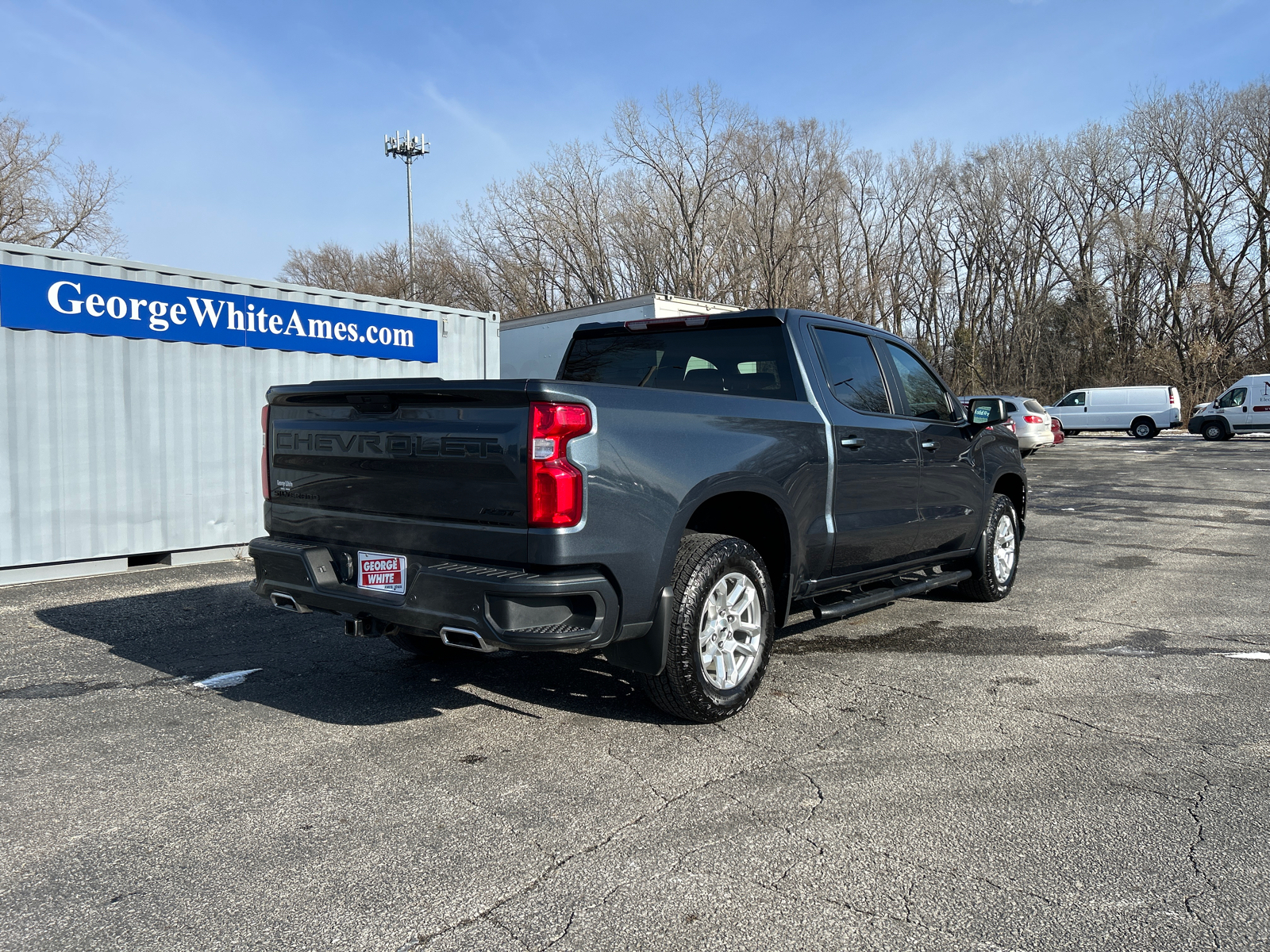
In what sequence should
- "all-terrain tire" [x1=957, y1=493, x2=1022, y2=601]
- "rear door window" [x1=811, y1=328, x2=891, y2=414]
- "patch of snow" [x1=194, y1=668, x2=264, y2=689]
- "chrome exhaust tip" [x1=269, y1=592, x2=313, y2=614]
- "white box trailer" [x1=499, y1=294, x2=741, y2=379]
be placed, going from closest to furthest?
"chrome exhaust tip" [x1=269, y1=592, x2=313, y2=614]
"patch of snow" [x1=194, y1=668, x2=264, y2=689]
"rear door window" [x1=811, y1=328, x2=891, y2=414]
"all-terrain tire" [x1=957, y1=493, x2=1022, y2=601]
"white box trailer" [x1=499, y1=294, x2=741, y2=379]

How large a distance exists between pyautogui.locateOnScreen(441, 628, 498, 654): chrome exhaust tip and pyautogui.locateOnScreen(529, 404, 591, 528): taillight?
19.4 inches

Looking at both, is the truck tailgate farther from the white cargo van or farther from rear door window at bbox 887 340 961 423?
the white cargo van

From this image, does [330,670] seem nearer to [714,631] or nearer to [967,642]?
[714,631]

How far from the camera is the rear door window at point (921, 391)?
5.96 meters

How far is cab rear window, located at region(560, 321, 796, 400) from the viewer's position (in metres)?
4.99

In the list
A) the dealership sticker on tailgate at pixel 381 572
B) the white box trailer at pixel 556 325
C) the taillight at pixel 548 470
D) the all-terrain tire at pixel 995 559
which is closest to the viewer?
the taillight at pixel 548 470

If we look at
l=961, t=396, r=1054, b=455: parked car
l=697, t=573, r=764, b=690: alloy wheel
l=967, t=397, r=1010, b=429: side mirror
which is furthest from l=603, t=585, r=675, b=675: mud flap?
l=961, t=396, r=1054, b=455: parked car

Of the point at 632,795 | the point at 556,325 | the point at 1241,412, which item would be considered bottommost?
the point at 632,795

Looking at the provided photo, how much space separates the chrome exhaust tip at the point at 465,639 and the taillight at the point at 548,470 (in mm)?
494

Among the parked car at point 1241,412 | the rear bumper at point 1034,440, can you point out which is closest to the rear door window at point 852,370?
the rear bumper at point 1034,440

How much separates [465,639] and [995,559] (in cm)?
469

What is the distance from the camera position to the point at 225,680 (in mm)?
5016

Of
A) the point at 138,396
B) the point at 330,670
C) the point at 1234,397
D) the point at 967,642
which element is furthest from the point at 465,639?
the point at 1234,397

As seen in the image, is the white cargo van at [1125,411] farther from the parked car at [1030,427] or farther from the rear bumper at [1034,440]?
the rear bumper at [1034,440]
